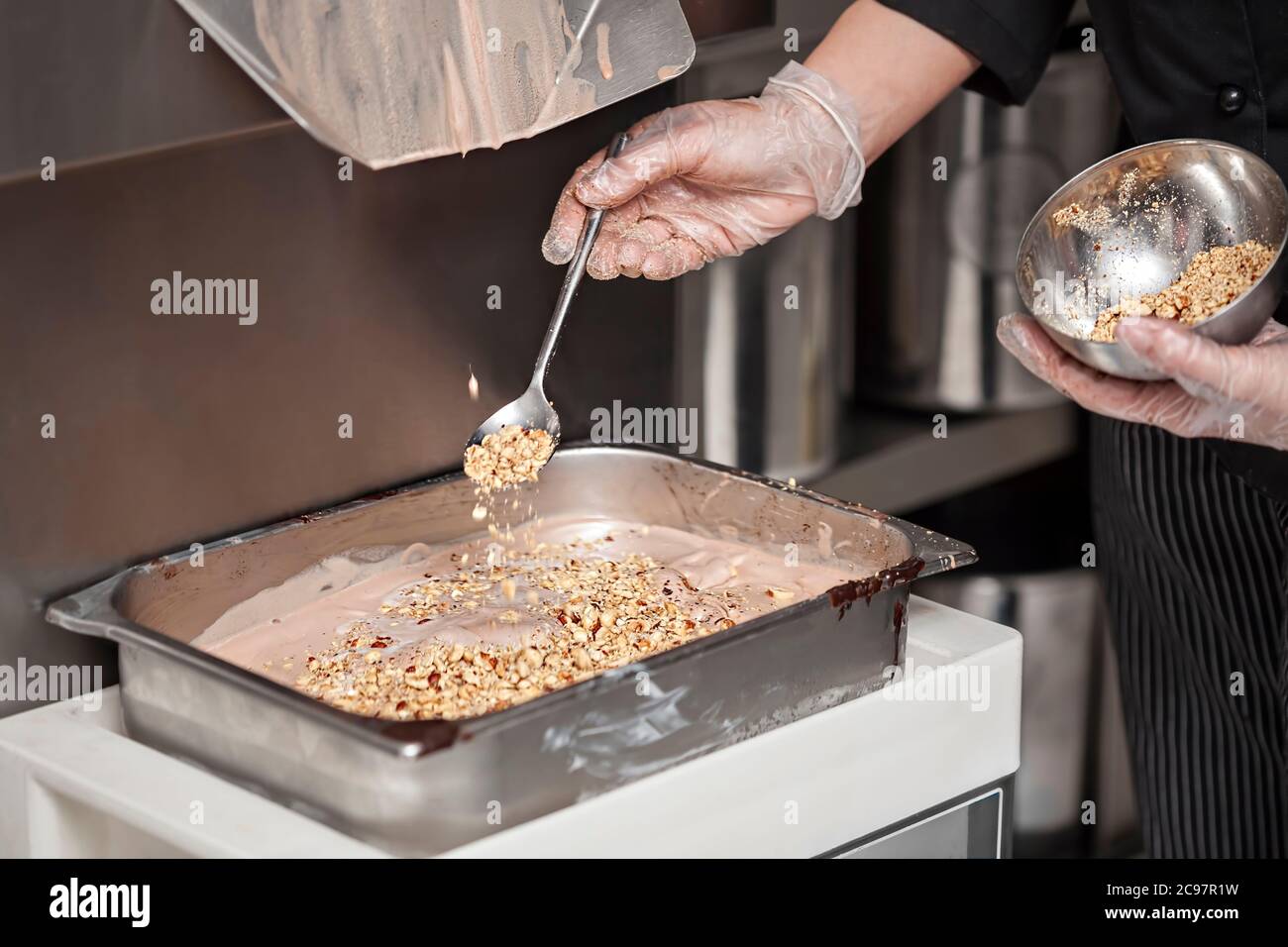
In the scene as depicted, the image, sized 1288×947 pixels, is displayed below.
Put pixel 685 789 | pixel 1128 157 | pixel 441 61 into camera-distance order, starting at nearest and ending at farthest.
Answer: pixel 685 789
pixel 441 61
pixel 1128 157

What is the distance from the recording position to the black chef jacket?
1.12 metres

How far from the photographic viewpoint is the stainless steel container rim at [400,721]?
79cm

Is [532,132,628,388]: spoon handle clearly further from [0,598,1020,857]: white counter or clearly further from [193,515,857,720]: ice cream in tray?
[0,598,1020,857]: white counter

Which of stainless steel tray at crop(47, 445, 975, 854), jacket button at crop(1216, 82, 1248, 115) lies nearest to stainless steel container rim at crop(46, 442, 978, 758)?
stainless steel tray at crop(47, 445, 975, 854)

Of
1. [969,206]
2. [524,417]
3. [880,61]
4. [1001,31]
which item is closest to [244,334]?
[524,417]

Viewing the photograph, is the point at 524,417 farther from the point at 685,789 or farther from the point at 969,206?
the point at 969,206

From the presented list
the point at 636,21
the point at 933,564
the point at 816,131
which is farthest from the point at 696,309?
the point at 933,564

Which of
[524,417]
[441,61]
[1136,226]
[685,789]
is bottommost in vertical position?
[685,789]

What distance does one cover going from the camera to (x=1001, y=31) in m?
1.27

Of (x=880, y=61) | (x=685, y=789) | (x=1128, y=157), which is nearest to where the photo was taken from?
(x=685, y=789)

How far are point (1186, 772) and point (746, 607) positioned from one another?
616 millimetres

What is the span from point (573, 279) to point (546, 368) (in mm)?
71

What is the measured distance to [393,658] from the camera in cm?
96

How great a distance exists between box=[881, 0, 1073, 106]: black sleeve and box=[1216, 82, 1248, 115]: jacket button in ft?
0.61
